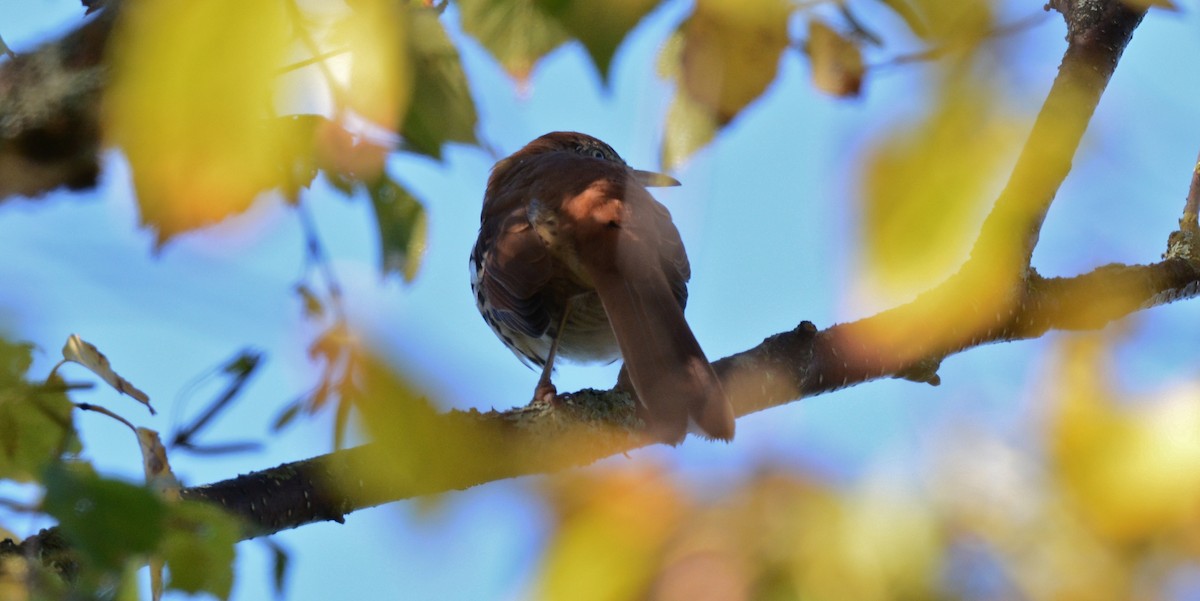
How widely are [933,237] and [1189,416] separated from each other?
386 mm

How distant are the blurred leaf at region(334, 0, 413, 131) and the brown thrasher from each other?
1.62 m

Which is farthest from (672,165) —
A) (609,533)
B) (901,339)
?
(901,339)

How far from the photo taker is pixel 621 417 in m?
2.95

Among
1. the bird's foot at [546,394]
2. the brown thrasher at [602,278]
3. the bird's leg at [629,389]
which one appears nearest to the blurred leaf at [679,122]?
the brown thrasher at [602,278]

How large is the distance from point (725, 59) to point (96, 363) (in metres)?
1.28

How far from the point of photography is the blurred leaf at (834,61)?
1413 mm

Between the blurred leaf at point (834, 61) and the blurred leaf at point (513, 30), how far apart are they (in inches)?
15.7

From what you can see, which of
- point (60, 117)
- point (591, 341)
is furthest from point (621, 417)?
point (60, 117)

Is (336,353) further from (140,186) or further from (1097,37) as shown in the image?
(1097,37)

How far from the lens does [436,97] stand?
1021 mm

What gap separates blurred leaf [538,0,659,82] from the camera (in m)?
1.04

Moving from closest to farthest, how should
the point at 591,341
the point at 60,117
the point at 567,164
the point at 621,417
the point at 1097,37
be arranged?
1. the point at 60,117
2. the point at 1097,37
3. the point at 621,417
4. the point at 567,164
5. the point at 591,341

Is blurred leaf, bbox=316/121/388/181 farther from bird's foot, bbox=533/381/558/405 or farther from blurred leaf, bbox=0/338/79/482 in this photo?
bird's foot, bbox=533/381/558/405

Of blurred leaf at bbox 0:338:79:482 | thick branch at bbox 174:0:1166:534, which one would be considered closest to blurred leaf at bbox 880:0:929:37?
thick branch at bbox 174:0:1166:534
